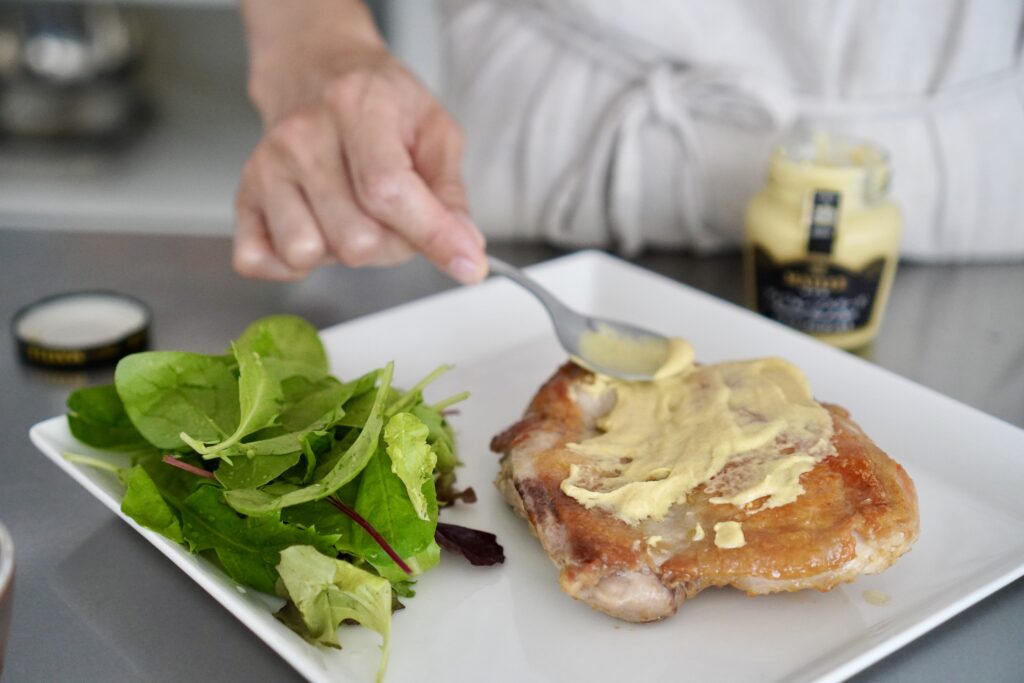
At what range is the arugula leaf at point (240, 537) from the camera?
2.92ft

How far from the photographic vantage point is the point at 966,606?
2.90 ft

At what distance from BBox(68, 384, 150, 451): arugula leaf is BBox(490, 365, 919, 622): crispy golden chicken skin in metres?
0.42

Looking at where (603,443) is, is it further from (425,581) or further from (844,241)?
(844,241)

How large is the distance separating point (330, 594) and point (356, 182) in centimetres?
60

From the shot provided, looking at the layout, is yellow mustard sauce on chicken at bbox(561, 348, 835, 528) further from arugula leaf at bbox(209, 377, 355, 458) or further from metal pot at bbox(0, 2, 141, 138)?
metal pot at bbox(0, 2, 141, 138)

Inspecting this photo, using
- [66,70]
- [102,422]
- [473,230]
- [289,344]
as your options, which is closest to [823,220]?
[473,230]

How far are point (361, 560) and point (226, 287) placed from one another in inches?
35.0

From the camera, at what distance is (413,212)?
4.08 feet

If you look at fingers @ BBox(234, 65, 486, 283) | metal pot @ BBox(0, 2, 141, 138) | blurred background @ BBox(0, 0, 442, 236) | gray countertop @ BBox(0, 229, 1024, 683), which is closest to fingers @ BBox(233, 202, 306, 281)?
fingers @ BBox(234, 65, 486, 283)

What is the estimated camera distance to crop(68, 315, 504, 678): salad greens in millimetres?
863

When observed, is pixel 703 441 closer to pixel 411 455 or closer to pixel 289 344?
pixel 411 455

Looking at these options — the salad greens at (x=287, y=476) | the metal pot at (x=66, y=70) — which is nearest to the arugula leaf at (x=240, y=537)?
the salad greens at (x=287, y=476)

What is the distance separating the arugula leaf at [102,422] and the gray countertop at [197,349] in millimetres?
89

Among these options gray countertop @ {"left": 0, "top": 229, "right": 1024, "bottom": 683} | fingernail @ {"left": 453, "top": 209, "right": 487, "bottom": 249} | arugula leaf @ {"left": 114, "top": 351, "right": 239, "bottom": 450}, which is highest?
fingernail @ {"left": 453, "top": 209, "right": 487, "bottom": 249}
